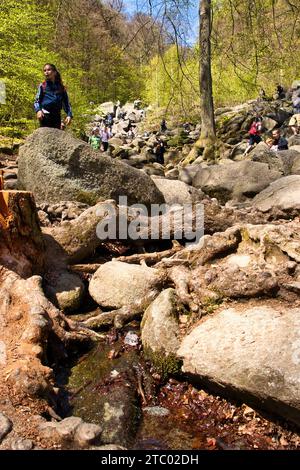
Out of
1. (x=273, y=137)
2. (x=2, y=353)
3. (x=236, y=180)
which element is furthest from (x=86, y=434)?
(x=273, y=137)

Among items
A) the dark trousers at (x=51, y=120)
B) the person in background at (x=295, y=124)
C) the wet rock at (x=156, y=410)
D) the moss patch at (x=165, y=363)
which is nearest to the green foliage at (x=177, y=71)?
the dark trousers at (x=51, y=120)

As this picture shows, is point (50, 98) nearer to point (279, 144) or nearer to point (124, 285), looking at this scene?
point (124, 285)

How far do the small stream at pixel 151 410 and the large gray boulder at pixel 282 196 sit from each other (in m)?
4.01

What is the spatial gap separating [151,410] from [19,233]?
2460 millimetres

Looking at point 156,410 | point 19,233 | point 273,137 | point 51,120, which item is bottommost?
point 156,410

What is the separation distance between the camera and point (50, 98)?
7.72 meters

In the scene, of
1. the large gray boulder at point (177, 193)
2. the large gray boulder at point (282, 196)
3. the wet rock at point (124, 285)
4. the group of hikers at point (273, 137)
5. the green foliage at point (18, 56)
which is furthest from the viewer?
the group of hikers at point (273, 137)

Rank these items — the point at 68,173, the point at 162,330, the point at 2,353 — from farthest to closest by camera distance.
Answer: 1. the point at 68,173
2. the point at 162,330
3. the point at 2,353

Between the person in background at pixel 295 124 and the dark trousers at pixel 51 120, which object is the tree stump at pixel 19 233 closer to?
the dark trousers at pixel 51 120

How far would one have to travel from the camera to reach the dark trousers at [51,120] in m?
7.93

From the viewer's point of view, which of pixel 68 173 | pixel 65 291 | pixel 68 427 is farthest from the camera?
pixel 68 173

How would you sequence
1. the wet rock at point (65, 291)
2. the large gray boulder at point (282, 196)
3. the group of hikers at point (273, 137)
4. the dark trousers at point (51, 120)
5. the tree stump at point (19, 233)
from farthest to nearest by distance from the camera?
the group of hikers at point (273, 137), the dark trousers at point (51, 120), the large gray boulder at point (282, 196), the wet rock at point (65, 291), the tree stump at point (19, 233)

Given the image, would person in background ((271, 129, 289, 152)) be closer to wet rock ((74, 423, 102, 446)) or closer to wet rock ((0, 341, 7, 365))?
wet rock ((0, 341, 7, 365))

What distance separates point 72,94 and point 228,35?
37.4ft
